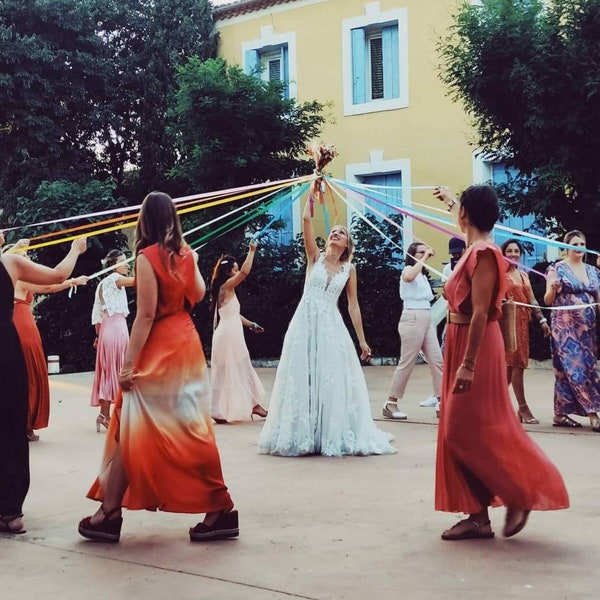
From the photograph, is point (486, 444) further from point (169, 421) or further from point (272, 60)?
point (272, 60)

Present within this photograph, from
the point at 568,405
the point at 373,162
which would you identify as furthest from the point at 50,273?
the point at 373,162

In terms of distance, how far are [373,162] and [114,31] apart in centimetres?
668

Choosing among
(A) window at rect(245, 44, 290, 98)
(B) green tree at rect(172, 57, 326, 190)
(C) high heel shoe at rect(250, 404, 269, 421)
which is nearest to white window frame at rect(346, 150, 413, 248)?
(B) green tree at rect(172, 57, 326, 190)

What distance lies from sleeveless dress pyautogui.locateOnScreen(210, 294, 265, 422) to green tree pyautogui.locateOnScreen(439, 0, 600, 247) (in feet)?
19.5

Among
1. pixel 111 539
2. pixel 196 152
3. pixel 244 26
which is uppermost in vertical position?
pixel 244 26

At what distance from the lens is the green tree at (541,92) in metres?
14.3

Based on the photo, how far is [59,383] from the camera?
15359mm

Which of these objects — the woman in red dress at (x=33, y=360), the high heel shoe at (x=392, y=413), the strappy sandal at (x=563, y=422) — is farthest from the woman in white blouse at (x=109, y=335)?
the strappy sandal at (x=563, y=422)

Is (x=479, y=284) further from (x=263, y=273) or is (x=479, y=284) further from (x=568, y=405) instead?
(x=263, y=273)

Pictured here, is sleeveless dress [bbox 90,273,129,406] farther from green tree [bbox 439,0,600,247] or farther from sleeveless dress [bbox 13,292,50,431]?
green tree [bbox 439,0,600,247]

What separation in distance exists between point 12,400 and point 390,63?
15.0m

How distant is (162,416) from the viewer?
5.37 m

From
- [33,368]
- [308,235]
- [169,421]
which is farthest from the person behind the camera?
[33,368]

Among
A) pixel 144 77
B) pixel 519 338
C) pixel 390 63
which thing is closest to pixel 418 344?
pixel 519 338
